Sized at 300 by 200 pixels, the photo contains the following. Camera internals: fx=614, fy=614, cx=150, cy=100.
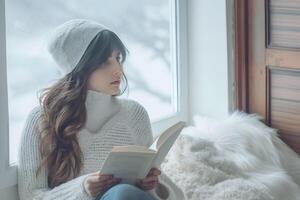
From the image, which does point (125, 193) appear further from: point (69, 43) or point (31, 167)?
point (69, 43)

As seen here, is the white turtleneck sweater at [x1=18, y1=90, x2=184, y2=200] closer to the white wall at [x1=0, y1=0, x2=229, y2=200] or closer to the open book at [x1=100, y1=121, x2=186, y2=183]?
the open book at [x1=100, y1=121, x2=186, y2=183]

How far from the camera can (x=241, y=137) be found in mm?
2469

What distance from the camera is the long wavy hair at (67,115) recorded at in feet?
6.12

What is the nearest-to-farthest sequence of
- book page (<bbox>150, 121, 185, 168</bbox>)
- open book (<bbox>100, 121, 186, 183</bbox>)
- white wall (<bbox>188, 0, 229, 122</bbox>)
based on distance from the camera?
open book (<bbox>100, 121, 186, 183</bbox>)
book page (<bbox>150, 121, 185, 168</bbox>)
white wall (<bbox>188, 0, 229, 122</bbox>)

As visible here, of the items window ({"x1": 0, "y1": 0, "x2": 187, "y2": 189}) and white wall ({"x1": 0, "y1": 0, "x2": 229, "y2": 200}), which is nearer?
window ({"x1": 0, "y1": 0, "x2": 187, "y2": 189})

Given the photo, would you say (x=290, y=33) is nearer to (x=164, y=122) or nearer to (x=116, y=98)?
(x=164, y=122)

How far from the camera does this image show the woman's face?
1936 mm

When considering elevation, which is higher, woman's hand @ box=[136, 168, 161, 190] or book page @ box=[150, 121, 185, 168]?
book page @ box=[150, 121, 185, 168]

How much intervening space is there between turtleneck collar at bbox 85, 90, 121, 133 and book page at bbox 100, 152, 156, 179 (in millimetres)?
321

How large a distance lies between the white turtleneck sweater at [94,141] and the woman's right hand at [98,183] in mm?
20

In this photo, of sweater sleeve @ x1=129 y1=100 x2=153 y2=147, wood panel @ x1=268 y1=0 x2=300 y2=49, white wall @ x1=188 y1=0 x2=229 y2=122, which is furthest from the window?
wood panel @ x1=268 y1=0 x2=300 y2=49

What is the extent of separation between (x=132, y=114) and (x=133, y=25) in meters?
0.59

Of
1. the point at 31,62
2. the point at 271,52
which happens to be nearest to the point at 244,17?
the point at 271,52

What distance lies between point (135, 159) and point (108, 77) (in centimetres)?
44
